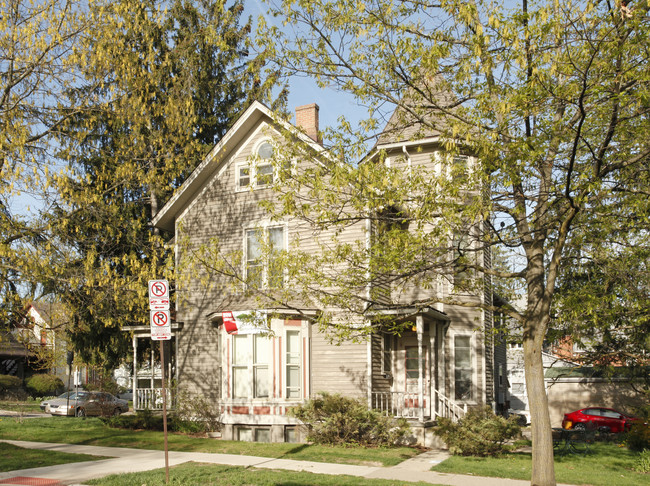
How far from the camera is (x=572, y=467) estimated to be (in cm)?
1348

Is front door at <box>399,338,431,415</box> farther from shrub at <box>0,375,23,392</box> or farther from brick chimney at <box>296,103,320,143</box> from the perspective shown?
shrub at <box>0,375,23,392</box>

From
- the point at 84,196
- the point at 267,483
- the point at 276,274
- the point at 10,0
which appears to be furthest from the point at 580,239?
the point at 10,0

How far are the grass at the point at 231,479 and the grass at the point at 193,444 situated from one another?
2375 mm

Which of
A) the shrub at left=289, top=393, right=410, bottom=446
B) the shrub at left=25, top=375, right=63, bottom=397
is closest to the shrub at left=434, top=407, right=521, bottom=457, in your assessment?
the shrub at left=289, top=393, right=410, bottom=446

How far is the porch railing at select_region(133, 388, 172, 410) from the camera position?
2113 centimetres

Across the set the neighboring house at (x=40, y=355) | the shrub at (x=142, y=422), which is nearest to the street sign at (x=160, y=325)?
the shrub at (x=142, y=422)

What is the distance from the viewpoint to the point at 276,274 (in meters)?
12.8

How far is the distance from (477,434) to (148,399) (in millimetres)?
12052

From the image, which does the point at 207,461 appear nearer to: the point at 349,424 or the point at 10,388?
the point at 349,424

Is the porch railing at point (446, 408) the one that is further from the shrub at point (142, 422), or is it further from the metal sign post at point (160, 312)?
the metal sign post at point (160, 312)

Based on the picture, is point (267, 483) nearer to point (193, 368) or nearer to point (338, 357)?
point (338, 357)

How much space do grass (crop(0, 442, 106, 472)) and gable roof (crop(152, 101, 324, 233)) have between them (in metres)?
8.72

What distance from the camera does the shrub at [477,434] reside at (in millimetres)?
14355

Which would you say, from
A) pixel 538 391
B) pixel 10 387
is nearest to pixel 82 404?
pixel 10 387
